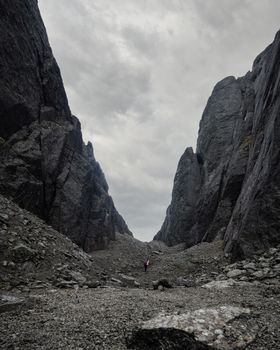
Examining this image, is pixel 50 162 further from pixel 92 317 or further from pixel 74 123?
A: pixel 92 317

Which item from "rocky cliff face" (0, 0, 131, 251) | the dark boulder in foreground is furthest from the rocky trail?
"rocky cliff face" (0, 0, 131, 251)

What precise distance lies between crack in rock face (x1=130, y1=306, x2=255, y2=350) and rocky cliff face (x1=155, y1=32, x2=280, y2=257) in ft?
54.8

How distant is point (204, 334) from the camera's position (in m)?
7.70

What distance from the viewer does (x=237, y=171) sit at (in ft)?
151

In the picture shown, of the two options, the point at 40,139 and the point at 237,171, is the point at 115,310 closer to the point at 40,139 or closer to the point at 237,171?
the point at 40,139

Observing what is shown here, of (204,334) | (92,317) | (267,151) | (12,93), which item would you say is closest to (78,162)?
(12,93)

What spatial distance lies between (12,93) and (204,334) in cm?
3406

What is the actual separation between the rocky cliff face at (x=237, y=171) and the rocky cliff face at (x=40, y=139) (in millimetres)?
20796

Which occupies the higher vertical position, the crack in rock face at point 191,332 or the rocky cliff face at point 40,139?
the rocky cliff face at point 40,139

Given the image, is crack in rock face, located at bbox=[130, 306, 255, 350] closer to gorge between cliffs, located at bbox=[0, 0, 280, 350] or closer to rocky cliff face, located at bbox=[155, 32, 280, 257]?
gorge between cliffs, located at bbox=[0, 0, 280, 350]

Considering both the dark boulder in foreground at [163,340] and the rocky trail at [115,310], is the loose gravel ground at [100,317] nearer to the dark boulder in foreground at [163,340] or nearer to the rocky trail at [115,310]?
the rocky trail at [115,310]

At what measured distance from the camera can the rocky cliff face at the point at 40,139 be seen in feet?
106

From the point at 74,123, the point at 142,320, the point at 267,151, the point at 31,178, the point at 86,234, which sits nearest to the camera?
the point at 142,320

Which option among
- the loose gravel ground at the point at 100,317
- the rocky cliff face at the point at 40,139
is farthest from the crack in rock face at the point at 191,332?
the rocky cliff face at the point at 40,139
